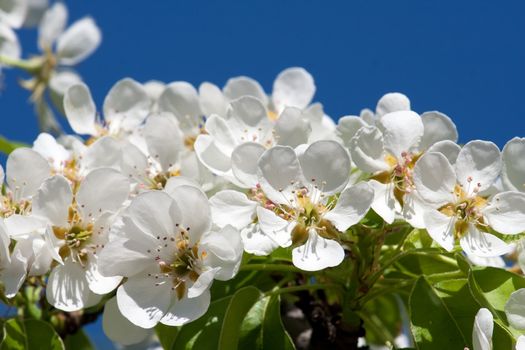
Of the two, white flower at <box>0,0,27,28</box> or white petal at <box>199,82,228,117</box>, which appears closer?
white petal at <box>199,82,228,117</box>

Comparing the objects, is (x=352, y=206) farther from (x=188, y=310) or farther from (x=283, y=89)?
(x=283, y=89)

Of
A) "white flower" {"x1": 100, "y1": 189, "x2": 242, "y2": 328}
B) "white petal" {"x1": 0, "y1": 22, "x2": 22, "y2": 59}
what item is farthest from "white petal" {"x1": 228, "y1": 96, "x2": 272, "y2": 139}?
"white petal" {"x1": 0, "y1": 22, "x2": 22, "y2": 59}

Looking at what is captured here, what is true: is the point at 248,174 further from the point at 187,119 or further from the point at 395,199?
the point at 187,119

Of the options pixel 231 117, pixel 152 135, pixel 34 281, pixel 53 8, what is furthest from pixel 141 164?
pixel 53 8

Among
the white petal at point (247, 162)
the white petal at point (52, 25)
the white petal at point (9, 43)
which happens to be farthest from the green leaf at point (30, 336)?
the white petal at point (52, 25)

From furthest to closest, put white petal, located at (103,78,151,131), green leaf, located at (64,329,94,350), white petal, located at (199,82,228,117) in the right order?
green leaf, located at (64,329,94,350), white petal, located at (103,78,151,131), white petal, located at (199,82,228,117)

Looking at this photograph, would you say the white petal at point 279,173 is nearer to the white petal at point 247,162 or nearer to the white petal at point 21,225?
the white petal at point 247,162

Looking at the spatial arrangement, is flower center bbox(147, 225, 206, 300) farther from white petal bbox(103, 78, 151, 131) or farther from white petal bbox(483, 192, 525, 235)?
white petal bbox(103, 78, 151, 131)
